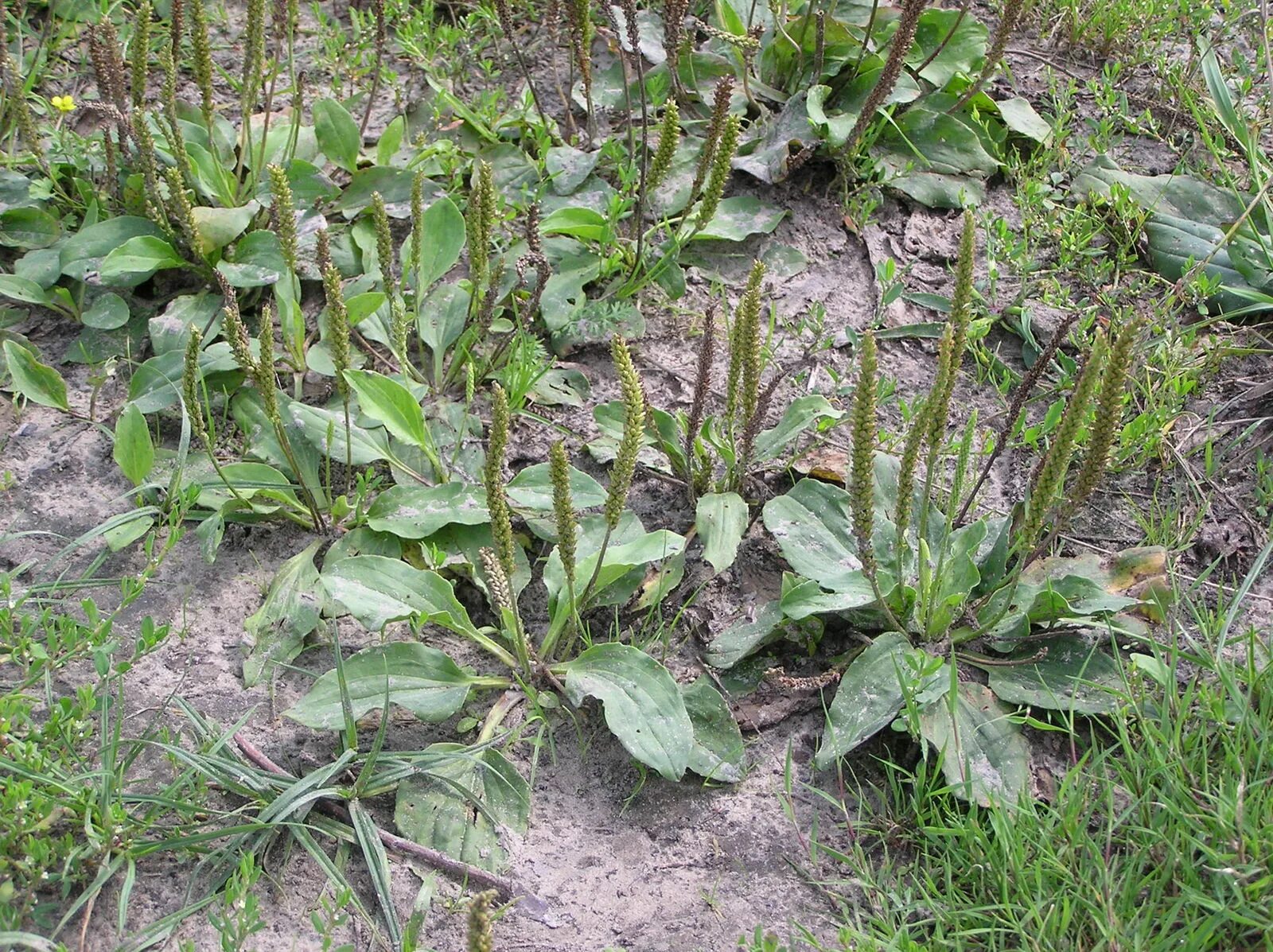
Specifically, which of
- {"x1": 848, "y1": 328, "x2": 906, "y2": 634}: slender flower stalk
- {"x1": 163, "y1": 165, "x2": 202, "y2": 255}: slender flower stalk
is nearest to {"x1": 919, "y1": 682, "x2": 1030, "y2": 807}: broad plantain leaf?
{"x1": 848, "y1": 328, "x2": 906, "y2": 634}: slender flower stalk

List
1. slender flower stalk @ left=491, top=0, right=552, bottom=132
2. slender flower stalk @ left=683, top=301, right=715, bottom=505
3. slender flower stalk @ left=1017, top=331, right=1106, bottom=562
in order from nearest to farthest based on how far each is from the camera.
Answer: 1. slender flower stalk @ left=1017, top=331, right=1106, bottom=562
2. slender flower stalk @ left=683, top=301, right=715, bottom=505
3. slender flower stalk @ left=491, top=0, right=552, bottom=132

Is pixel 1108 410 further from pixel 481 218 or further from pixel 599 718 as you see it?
pixel 481 218

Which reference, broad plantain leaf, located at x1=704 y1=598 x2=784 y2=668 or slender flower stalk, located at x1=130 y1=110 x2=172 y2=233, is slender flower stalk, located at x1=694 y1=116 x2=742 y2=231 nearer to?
broad plantain leaf, located at x1=704 y1=598 x2=784 y2=668

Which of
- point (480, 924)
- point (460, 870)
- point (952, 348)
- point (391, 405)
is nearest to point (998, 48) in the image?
point (952, 348)

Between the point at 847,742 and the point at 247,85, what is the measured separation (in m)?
2.69

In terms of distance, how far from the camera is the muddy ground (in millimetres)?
2332

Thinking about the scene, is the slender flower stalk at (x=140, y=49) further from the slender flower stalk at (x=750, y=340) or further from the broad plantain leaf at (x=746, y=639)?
the broad plantain leaf at (x=746, y=639)

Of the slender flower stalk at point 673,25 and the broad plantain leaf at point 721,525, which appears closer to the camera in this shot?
the broad plantain leaf at point 721,525

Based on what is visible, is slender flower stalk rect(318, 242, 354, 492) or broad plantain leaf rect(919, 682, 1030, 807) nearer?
broad plantain leaf rect(919, 682, 1030, 807)

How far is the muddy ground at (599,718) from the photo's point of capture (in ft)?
7.65

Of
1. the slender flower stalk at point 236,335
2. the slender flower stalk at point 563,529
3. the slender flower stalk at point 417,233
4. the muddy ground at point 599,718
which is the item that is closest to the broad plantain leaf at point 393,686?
the muddy ground at point 599,718

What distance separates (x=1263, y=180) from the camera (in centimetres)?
366

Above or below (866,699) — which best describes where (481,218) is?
above

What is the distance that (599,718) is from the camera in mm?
2691
